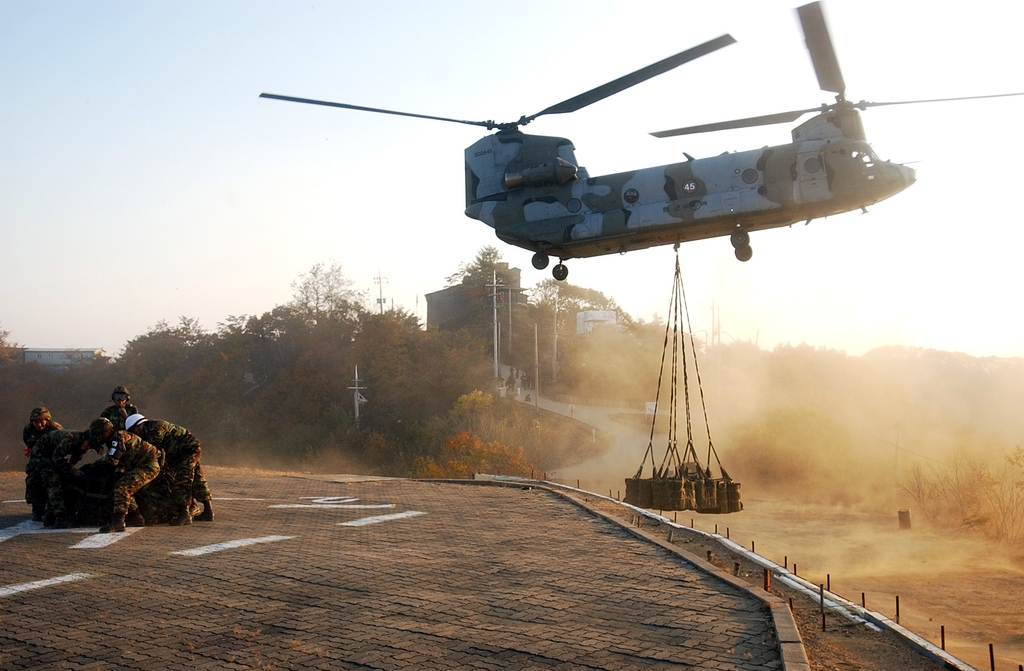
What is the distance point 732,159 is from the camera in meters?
13.9

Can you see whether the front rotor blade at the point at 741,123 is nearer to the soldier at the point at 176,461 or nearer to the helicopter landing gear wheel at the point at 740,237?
the helicopter landing gear wheel at the point at 740,237

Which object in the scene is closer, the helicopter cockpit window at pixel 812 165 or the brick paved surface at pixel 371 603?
the brick paved surface at pixel 371 603

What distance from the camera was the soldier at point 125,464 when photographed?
457 inches

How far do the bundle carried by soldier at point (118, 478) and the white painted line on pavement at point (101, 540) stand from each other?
A: 16cm

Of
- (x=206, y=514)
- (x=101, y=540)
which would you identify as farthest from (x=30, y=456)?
(x=206, y=514)

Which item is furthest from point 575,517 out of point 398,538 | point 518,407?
point 518,407

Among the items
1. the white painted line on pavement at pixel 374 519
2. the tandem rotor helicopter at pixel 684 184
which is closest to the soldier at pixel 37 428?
the white painted line on pavement at pixel 374 519

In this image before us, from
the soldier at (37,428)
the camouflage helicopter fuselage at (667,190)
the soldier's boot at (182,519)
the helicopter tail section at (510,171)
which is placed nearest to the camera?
the soldier's boot at (182,519)

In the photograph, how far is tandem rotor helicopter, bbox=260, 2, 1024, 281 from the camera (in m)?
13.2

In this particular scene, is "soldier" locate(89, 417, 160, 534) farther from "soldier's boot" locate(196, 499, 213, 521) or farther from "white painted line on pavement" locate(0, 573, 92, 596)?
"white painted line on pavement" locate(0, 573, 92, 596)

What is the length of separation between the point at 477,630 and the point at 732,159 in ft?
30.5

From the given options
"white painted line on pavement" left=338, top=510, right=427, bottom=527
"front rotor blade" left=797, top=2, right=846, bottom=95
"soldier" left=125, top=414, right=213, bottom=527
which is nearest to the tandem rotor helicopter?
"front rotor blade" left=797, top=2, right=846, bottom=95

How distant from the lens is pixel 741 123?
1388cm

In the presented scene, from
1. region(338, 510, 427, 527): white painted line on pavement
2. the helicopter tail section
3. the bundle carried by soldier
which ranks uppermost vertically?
the helicopter tail section
